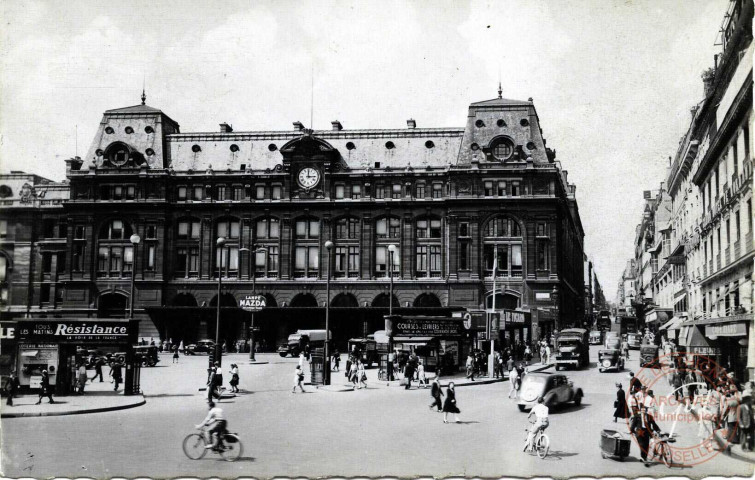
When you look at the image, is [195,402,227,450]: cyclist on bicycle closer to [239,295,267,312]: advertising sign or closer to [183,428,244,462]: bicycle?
[183,428,244,462]: bicycle

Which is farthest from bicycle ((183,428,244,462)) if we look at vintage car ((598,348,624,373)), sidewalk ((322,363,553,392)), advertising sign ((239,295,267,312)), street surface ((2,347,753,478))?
advertising sign ((239,295,267,312))

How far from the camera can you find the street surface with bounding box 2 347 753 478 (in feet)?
51.6

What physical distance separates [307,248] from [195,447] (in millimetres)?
57081

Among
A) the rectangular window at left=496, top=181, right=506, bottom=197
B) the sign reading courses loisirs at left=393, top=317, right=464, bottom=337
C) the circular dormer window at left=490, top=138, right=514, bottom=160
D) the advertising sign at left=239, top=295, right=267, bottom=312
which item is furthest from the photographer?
the circular dormer window at left=490, top=138, right=514, bottom=160

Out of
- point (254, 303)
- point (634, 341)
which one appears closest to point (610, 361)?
point (254, 303)

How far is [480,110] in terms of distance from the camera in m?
71.9

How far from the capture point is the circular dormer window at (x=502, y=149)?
2778 inches

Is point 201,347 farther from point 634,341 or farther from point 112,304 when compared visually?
point 634,341

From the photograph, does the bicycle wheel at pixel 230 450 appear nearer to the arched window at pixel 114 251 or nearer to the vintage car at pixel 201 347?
the vintage car at pixel 201 347

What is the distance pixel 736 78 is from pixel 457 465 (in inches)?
706

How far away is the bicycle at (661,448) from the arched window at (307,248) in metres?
57.4

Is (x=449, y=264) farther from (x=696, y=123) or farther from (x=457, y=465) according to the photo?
(x=457, y=465)

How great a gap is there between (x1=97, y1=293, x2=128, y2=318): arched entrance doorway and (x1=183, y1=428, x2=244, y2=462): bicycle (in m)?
59.3

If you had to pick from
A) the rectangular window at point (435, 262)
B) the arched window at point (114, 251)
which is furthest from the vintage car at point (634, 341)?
the arched window at point (114, 251)
